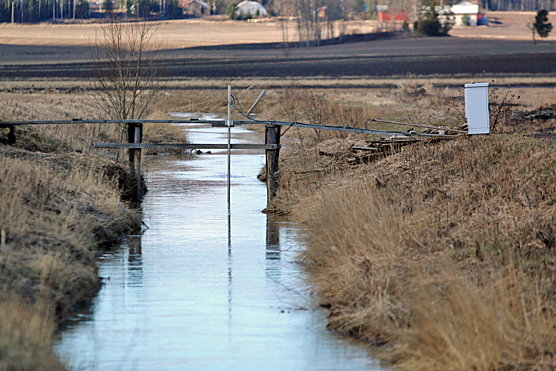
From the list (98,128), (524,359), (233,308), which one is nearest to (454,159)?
(233,308)

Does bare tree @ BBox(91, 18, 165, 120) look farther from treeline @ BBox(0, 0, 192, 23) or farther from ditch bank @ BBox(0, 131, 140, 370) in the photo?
treeline @ BBox(0, 0, 192, 23)

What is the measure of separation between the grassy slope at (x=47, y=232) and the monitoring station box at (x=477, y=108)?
6.92m

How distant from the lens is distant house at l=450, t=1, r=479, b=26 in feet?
614

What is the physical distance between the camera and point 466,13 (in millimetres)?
191375

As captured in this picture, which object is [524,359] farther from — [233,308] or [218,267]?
[218,267]

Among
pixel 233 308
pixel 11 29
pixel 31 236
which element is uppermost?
pixel 11 29

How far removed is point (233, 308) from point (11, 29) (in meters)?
168

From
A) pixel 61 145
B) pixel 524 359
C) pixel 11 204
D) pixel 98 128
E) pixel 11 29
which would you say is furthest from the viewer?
pixel 11 29

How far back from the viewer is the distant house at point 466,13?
187000mm

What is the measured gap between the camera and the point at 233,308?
29.8 feet

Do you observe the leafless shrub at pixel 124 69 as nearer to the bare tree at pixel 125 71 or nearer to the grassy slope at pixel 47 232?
the bare tree at pixel 125 71

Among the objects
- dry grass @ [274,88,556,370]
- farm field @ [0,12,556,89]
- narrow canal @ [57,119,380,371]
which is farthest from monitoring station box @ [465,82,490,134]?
farm field @ [0,12,556,89]

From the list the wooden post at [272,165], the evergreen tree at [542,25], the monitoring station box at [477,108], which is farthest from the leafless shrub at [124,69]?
the evergreen tree at [542,25]

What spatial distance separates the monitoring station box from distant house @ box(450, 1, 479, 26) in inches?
7047
